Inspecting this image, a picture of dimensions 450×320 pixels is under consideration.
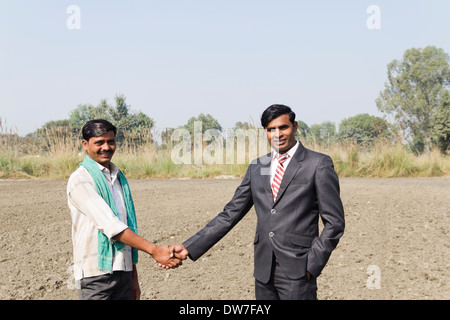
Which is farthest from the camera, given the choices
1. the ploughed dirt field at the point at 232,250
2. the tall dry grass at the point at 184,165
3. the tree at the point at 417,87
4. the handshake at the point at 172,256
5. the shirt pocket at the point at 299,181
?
the tree at the point at 417,87

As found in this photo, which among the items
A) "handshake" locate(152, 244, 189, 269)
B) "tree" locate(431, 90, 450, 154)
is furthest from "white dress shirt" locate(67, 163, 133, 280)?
"tree" locate(431, 90, 450, 154)

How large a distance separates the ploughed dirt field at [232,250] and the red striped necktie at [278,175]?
2.06 m

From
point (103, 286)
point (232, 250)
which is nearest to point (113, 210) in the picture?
point (103, 286)

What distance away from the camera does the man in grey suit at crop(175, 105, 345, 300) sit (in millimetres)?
2477

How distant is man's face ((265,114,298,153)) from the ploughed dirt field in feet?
7.31

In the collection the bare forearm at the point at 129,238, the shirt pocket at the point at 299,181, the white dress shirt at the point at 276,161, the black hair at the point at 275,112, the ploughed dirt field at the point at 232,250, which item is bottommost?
the ploughed dirt field at the point at 232,250

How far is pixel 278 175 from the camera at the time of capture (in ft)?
8.74

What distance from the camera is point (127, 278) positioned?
2615 millimetres

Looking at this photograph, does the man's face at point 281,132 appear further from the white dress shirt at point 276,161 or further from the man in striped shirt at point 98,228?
the man in striped shirt at point 98,228

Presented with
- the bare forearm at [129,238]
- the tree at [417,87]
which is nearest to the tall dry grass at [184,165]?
the bare forearm at [129,238]

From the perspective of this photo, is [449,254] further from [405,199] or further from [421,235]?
[405,199]

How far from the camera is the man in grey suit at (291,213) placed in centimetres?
248

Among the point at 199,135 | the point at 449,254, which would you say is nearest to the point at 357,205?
the point at 449,254

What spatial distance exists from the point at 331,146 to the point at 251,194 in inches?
463
